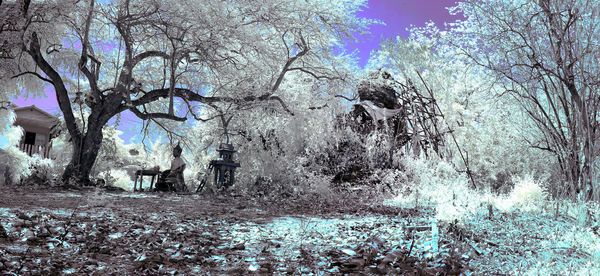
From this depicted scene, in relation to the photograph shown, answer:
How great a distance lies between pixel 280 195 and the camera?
960 cm

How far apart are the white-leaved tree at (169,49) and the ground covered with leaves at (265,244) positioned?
16.3 feet

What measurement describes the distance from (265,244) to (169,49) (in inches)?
362

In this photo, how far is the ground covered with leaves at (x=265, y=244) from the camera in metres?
3.42

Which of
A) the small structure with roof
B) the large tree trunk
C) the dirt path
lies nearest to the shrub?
the dirt path

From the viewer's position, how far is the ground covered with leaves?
3.42m

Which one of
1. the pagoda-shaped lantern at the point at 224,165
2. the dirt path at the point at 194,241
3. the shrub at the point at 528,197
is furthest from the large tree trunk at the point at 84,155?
the shrub at the point at 528,197

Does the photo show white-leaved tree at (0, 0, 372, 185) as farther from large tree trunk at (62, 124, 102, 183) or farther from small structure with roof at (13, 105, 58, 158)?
small structure with roof at (13, 105, 58, 158)

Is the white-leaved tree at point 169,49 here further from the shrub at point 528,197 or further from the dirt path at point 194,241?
the shrub at point 528,197

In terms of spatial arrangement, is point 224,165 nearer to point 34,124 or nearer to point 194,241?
point 194,241

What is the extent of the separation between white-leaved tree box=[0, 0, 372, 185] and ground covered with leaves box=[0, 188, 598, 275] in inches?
196

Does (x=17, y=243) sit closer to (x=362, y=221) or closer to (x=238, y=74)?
(x=362, y=221)

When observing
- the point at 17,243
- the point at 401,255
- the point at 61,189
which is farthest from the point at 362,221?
the point at 61,189

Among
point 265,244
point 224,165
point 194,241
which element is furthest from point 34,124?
point 265,244

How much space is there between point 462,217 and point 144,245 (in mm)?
3056
